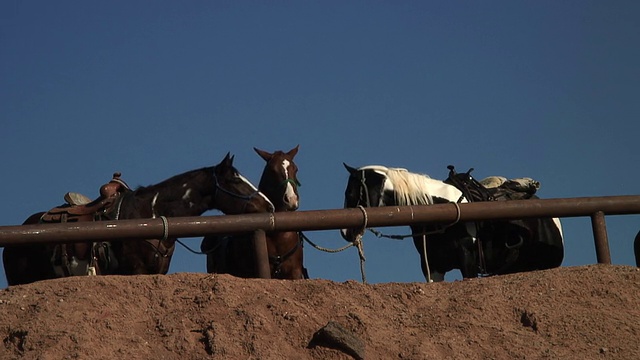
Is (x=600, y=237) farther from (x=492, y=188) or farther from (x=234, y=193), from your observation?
(x=234, y=193)

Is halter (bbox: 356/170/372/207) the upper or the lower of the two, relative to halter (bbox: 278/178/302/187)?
lower

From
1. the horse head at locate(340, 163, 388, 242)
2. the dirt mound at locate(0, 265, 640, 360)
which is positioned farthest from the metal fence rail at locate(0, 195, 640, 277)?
the horse head at locate(340, 163, 388, 242)

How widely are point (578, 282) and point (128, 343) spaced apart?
3617 mm

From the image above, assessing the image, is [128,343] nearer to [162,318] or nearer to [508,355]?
[162,318]

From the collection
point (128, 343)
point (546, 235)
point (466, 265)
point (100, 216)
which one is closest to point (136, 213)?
point (100, 216)

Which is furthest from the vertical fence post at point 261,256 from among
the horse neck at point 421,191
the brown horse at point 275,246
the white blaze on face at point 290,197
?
the horse neck at point 421,191

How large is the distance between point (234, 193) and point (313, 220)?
354 cm

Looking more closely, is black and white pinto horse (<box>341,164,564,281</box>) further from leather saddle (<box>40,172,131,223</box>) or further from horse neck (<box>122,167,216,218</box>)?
leather saddle (<box>40,172,131,223</box>)

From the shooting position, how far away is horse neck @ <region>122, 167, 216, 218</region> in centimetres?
1391

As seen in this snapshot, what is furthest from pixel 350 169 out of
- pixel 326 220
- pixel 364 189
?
pixel 326 220

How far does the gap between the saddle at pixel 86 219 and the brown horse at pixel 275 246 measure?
1114mm

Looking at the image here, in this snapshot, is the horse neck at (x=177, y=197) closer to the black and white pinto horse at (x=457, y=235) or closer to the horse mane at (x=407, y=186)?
the black and white pinto horse at (x=457, y=235)

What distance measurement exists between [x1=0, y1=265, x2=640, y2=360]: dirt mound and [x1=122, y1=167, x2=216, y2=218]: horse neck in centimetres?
469

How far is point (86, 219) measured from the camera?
13.8m
